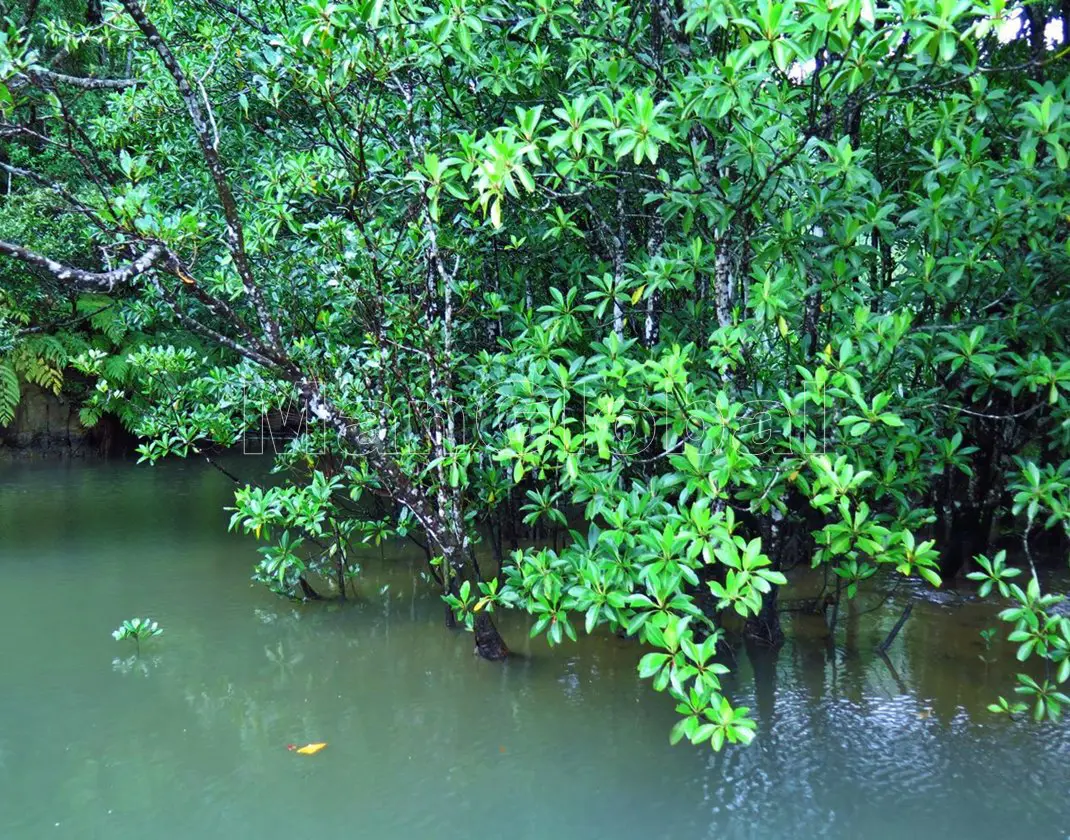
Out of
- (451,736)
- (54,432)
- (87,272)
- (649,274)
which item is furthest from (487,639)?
(54,432)

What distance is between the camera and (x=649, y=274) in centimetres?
323

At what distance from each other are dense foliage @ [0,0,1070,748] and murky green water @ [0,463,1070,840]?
11.7 inches

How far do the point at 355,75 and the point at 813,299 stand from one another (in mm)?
2020

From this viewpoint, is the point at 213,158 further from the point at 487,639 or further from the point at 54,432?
the point at 54,432

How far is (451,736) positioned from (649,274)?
1927 millimetres

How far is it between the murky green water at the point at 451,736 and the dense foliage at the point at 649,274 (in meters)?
0.30

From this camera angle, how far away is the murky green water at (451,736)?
111 inches

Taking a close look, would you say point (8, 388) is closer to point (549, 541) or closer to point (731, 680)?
point (549, 541)

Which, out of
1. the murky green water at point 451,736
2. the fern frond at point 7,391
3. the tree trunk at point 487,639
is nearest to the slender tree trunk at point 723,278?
the murky green water at point 451,736

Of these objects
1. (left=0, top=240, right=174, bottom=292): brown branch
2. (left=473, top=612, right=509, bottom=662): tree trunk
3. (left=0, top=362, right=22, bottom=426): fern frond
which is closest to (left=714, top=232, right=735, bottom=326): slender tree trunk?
(left=473, top=612, right=509, bottom=662): tree trunk

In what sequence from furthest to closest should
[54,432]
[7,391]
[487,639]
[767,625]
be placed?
1. [54,432]
2. [7,391]
3. [767,625]
4. [487,639]

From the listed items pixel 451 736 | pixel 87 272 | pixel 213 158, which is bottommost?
pixel 451 736

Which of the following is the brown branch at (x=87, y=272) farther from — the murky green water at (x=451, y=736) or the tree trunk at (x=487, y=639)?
the tree trunk at (x=487, y=639)

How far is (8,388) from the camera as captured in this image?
905 centimetres
